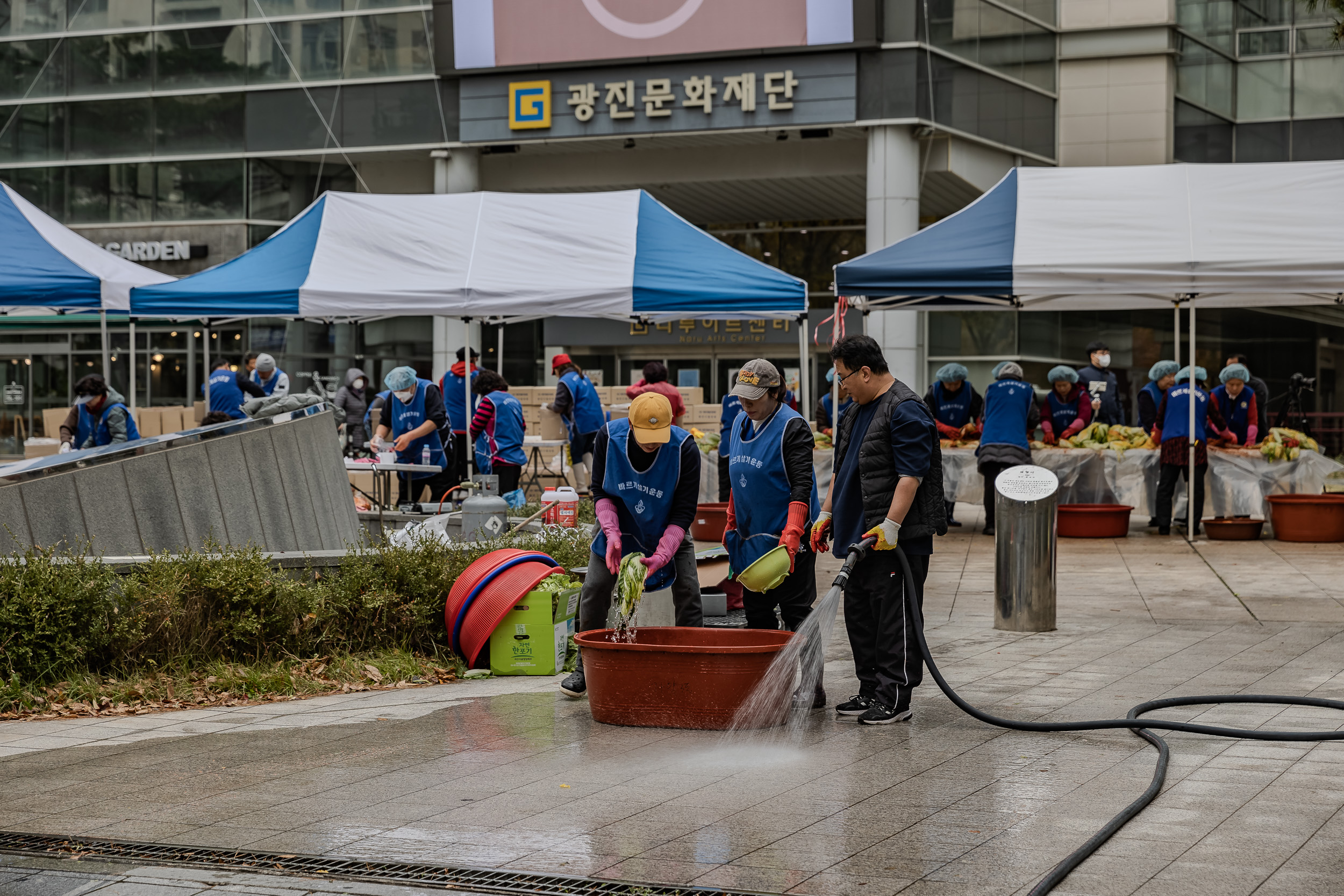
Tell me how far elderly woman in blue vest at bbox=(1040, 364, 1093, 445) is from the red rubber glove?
1072 cm

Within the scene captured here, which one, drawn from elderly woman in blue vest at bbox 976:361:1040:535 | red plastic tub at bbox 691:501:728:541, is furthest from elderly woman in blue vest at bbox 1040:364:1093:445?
red plastic tub at bbox 691:501:728:541

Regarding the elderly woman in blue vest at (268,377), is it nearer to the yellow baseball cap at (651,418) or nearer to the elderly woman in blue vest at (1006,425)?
the elderly woman in blue vest at (1006,425)

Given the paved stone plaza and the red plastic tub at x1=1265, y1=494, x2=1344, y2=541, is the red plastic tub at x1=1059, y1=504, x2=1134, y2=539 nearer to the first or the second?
the red plastic tub at x1=1265, y1=494, x2=1344, y2=541

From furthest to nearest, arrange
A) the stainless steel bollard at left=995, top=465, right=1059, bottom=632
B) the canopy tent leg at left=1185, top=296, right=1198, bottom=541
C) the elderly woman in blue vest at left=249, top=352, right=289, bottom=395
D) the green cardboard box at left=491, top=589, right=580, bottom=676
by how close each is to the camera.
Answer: the elderly woman in blue vest at left=249, top=352, right=289, bottom=395 → the canopy tent leg at left=1185, top=296, right=1198, bottom=541 → the stainless steel bollard at left=995, top=465, right=1059, bottom=632 → the green cardboard box at left=491, top=589, right=580, bottom=676

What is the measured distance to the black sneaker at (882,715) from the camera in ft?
21.8

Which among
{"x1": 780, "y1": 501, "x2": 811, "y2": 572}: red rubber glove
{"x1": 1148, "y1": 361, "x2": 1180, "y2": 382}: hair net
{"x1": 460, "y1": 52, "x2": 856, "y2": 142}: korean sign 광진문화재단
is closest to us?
{"x1": 780, "y1": 501, "x2": 811, "y2": 572}: red rubber glove

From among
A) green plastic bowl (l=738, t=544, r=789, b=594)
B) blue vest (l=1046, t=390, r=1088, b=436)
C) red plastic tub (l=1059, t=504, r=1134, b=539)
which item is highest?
blue vest (l=1046, t=390, r=1088, b=436)

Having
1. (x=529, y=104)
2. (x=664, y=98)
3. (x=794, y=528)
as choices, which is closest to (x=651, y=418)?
(x=794, y=528)

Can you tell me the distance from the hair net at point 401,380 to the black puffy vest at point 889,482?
8.16 m

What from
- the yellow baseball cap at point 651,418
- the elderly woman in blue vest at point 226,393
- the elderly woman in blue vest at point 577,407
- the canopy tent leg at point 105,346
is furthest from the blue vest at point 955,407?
the yellow baseball cap at point 651,418

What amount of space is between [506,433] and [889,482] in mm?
7241

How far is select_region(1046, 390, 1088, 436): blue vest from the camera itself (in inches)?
671

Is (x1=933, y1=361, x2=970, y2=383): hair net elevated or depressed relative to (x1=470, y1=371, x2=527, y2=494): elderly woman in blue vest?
elevated

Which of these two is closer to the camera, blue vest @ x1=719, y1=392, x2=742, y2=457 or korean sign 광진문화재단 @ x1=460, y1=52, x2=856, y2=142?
blue vest @ x1=719, y1=392, x2=742, y2=457
